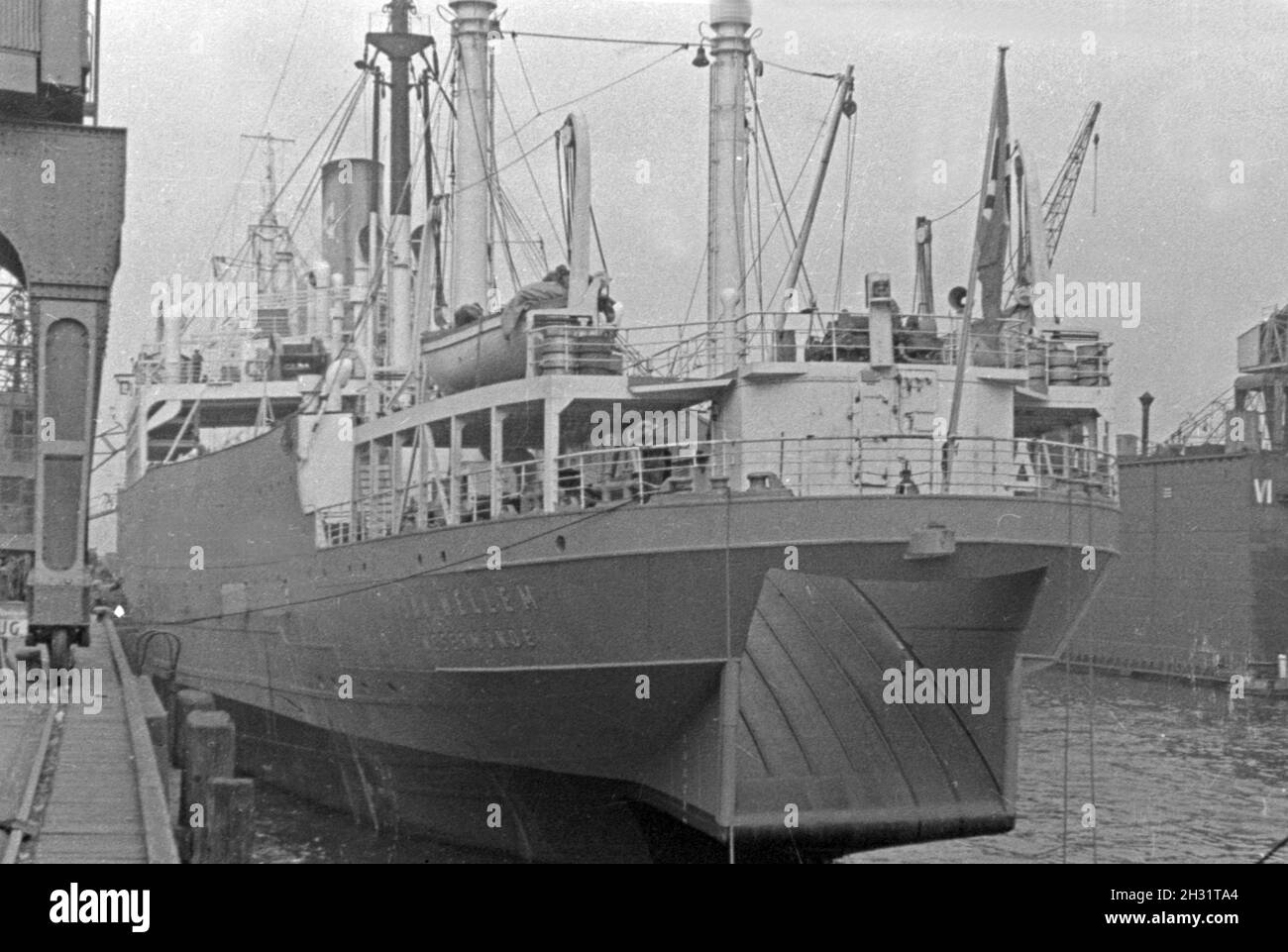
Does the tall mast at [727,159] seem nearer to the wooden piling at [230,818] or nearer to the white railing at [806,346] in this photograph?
the white railing at [806,346]

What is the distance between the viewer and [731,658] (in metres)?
Result: 14.3

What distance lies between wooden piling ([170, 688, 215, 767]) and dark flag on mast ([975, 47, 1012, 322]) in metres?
7.24

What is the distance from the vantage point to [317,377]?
25.6 meters

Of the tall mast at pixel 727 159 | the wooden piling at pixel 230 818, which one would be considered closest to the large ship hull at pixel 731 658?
the tall mast at pixel 727 159

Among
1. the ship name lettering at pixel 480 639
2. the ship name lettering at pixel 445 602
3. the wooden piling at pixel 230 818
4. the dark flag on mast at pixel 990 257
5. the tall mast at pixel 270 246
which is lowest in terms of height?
the wooden piling at pixel 230 818

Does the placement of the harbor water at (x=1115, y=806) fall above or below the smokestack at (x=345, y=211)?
below

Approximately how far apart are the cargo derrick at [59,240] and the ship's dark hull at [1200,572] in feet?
78.1

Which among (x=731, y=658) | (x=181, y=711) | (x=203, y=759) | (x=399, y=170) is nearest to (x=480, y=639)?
(x=181, y=711)

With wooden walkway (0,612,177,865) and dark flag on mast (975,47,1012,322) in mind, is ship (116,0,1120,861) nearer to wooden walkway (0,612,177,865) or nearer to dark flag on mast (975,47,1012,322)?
dark flag on mast (975,47,1012,322)

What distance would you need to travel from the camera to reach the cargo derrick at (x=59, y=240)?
1608cm
